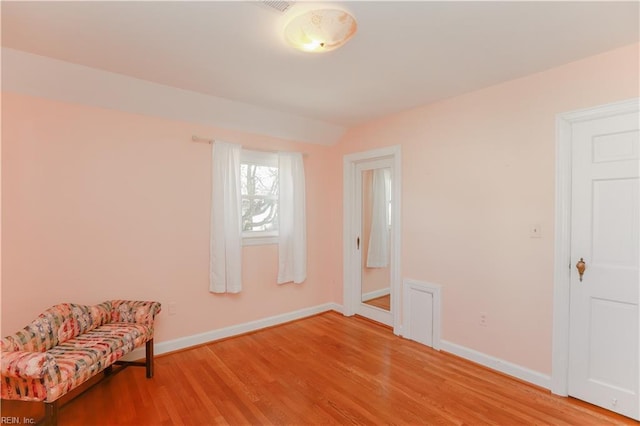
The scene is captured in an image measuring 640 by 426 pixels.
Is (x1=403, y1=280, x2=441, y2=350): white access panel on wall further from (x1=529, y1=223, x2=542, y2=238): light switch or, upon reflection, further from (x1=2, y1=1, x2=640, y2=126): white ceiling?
(x1=2, y1=1, x2=640, y2=126): white ceiling

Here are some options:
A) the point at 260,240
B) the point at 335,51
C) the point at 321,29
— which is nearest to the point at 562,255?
the point at 335,51

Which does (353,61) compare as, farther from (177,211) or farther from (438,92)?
(177,211)

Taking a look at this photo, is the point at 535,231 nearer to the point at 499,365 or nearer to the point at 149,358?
the point at 499,365

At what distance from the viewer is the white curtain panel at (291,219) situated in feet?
12.5

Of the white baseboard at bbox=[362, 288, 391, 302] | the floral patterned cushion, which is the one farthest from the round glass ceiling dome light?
the white baseboard at bbox=[362, 288, 391, 302]

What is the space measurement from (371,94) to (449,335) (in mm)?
2494

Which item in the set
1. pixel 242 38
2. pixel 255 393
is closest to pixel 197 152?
pixel 242 38

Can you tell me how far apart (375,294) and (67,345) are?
310 cm

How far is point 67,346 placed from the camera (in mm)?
2084

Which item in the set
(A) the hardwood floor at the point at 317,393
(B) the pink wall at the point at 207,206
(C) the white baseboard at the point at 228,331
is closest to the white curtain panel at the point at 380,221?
(B) the pink wall at the point at 207,206

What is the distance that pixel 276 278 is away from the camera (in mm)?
3832

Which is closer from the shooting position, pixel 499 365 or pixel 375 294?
pixel 499 365

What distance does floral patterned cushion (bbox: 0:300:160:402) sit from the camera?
1682 millimetres

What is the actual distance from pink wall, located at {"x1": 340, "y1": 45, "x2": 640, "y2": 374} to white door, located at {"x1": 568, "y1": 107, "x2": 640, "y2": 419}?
0.53 feet
